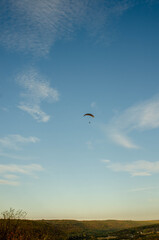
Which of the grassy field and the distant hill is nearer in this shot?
the grassy field

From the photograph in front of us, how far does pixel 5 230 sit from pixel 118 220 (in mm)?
67089

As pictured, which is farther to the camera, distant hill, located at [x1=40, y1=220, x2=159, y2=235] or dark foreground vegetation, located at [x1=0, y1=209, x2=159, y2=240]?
distant hill, located at [x1=40, y1=220, x2=159, y2=235]

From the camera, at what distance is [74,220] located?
216ft

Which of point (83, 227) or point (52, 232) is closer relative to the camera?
point (52, 232)

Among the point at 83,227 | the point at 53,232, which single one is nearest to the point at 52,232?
the point at 53,232

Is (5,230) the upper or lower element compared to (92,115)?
lower

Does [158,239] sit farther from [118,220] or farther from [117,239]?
[118,220]

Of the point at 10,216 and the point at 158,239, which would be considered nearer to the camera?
the point at 10,216

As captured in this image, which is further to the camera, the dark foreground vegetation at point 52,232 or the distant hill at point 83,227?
the distant hill at point 83,227

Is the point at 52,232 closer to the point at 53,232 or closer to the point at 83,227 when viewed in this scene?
the point at 53,232

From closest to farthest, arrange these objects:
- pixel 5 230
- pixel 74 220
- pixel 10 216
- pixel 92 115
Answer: pixel 5 230
pixel 10 216
pixel 92 115
pixel 74 220

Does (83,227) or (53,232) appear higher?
(53,232)

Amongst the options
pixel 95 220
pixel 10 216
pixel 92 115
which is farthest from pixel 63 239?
pixel 95 220

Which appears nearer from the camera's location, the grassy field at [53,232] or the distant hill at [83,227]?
the grassy field at [53,232]
